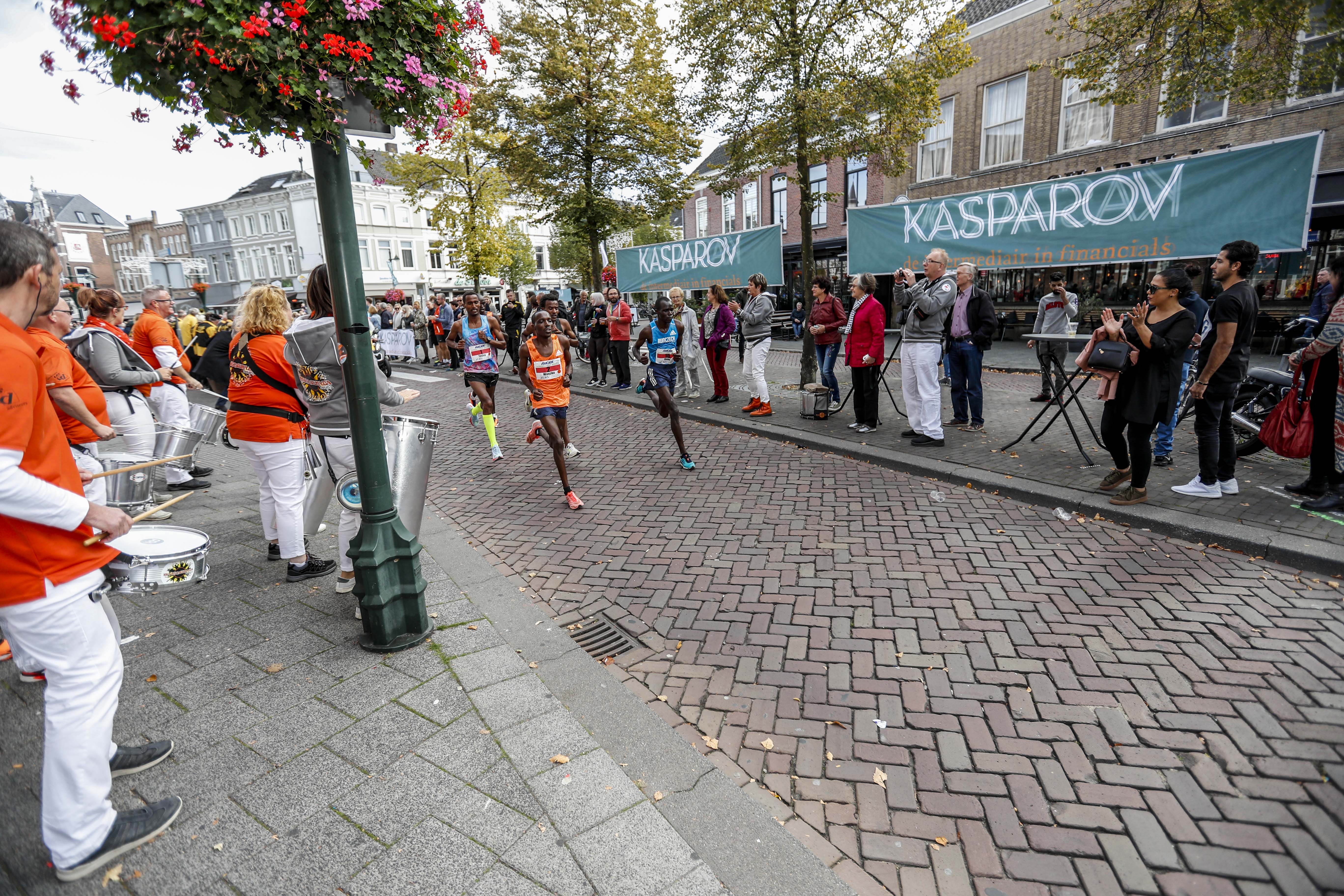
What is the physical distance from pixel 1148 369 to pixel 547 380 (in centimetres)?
524

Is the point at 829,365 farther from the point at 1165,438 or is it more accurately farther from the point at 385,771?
the point at 385,771

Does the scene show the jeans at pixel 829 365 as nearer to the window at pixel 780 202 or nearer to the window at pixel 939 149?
the window at pixel 939 149

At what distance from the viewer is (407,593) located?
3635mm

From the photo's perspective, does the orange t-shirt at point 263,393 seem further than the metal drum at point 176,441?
No

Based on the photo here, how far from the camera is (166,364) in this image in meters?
6.52

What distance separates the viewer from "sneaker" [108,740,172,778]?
8.65ft

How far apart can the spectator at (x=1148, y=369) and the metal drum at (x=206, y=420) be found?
756 cm

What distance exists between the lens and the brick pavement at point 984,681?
231 cm

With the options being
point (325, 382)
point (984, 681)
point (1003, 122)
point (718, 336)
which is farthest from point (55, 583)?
point (1003, 122)

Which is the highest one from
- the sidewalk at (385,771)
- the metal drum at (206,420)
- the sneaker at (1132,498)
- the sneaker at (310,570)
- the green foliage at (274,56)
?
the green foliage at (274,56)

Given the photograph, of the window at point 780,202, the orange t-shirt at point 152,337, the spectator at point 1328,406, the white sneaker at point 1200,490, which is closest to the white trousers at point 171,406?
the orange t-shirt at point 152,337

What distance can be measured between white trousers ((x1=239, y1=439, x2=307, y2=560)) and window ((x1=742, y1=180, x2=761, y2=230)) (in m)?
29.2

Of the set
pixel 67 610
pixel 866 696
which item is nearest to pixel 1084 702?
pixel 866 696

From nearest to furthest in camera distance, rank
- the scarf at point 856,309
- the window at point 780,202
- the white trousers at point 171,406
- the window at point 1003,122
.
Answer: the white trousers at point 171,406, the scarf at point 856,309, the window at point 1003,122, the window at point 780,202
